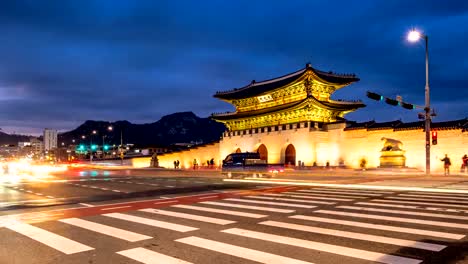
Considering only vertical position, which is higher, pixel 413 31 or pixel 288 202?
pixel 413 31

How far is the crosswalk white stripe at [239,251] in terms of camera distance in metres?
5.59

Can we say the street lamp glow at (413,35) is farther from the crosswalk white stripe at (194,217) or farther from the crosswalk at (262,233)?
the crosswalk white stripe at (194,217)

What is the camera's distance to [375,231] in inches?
296

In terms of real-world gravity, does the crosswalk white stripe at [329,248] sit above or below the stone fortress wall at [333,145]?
below

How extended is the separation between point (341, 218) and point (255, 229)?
2448 mm

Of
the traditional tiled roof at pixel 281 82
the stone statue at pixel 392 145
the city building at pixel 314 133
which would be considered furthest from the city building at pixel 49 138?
the stone statue at pixel 392 145

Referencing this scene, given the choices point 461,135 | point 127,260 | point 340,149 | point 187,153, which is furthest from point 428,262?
point 187,153

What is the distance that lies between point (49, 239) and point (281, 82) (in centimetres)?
5098

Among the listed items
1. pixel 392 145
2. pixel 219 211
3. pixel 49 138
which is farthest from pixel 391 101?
pixel 49 138

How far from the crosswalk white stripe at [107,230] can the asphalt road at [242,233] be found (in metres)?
0.02

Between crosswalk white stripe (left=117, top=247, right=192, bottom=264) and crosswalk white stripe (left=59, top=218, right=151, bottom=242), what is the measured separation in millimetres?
875

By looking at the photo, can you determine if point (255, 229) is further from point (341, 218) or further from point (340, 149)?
point (340, 149)

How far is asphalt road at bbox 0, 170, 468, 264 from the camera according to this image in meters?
5.89

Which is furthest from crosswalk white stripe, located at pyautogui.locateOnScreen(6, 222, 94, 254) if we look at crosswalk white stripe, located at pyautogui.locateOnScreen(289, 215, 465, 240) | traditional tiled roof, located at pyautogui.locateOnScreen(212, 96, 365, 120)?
traditional tiled roof, located at pyautogui.locateOnScreen(212, 96, 365, 120)
